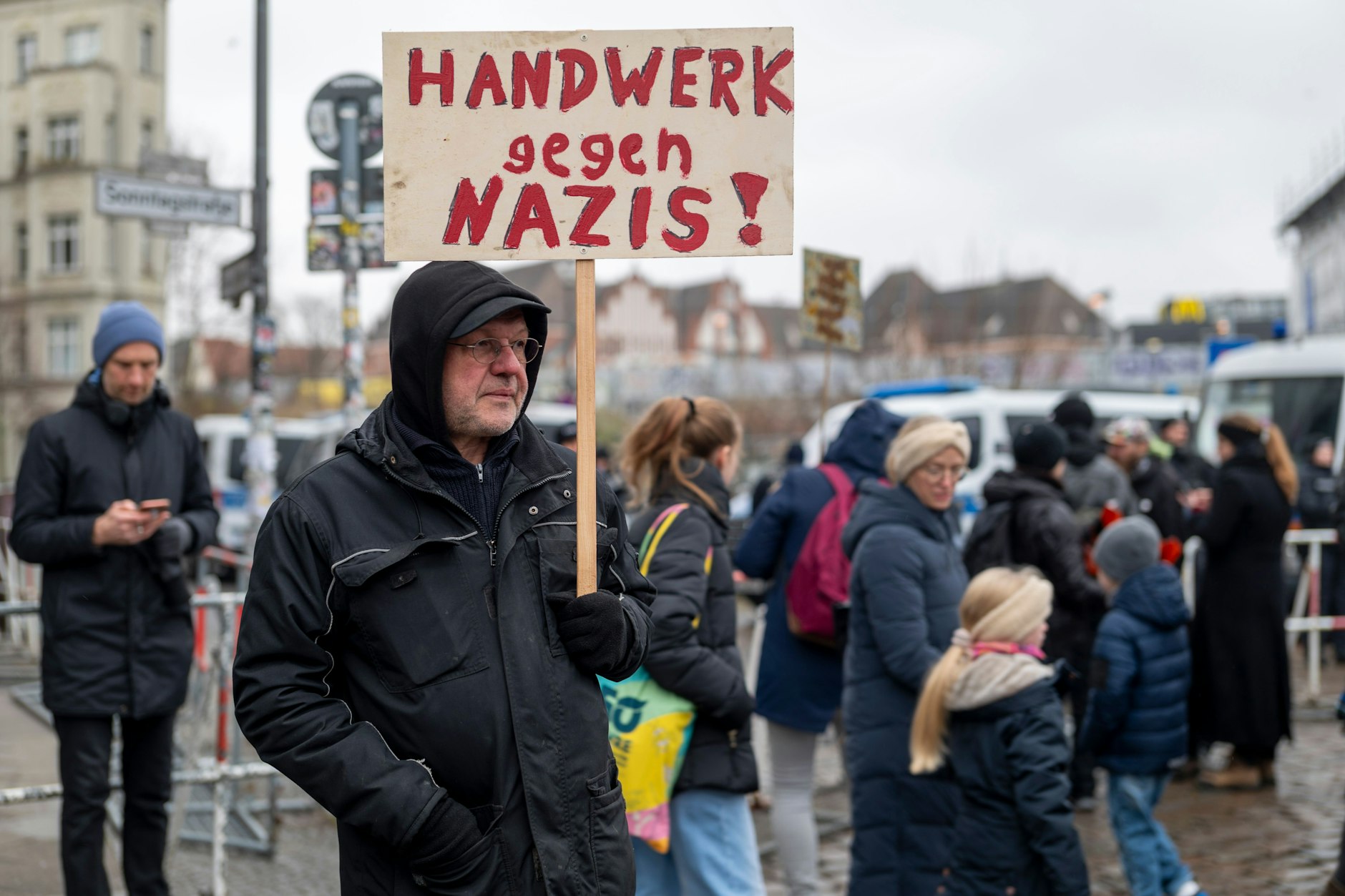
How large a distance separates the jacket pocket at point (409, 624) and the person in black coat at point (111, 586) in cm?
222

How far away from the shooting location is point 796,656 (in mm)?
5258

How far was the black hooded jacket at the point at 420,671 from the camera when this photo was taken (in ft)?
7.66

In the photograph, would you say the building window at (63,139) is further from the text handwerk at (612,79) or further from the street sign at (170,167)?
the text handwerk at (612,79)

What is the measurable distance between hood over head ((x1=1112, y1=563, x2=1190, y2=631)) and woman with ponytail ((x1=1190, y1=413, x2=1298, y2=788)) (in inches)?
73.9

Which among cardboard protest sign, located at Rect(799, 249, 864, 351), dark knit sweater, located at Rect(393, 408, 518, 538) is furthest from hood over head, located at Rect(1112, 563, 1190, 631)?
dark knit sweater, located at Rect(393, 408, 518, 538)

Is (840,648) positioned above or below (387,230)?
below

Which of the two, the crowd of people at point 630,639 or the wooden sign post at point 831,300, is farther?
the wooden sign post at point 831,300

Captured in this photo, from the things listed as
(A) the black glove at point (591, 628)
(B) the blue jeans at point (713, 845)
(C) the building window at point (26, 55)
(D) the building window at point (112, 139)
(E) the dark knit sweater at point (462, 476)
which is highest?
(C) the building window at point (26, 55)

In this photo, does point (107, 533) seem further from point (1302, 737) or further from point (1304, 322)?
point (1304, 322)

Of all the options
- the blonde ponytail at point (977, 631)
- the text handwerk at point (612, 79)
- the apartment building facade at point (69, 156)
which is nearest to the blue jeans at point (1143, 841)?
the blonde ponytail at point (977, 631)

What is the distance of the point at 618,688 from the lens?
3953 millimetres

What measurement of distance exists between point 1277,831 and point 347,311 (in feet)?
16.9

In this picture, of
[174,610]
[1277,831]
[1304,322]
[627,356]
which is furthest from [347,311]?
[627,356]

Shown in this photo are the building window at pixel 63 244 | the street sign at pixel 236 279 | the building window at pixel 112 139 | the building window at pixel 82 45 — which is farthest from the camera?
the building window at pixel 63 244
